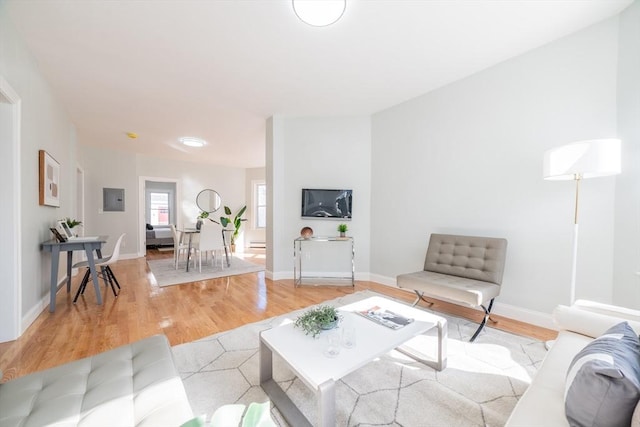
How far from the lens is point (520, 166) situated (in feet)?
8.16

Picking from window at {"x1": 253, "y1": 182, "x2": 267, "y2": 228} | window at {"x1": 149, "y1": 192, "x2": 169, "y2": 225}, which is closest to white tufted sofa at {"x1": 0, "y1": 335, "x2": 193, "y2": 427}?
window at {"x1": 253, "y1": 182, "x2": 267, "y2": 228}

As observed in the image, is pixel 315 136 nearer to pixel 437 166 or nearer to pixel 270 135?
pixel 270 135

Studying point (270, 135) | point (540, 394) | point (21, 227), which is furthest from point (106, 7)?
point (540, 394)

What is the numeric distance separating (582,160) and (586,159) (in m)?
0.02

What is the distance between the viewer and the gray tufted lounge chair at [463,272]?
219 centimetres

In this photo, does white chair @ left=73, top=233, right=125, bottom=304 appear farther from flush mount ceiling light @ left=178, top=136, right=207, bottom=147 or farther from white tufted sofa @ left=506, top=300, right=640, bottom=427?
white tufted sofa @ left=506, top=300, right=640, bottom=427

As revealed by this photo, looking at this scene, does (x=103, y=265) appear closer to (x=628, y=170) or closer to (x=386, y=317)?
(x=386, y=317)

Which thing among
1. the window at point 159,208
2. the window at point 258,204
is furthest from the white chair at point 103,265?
the window at point 159,208

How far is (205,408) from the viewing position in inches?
53.8

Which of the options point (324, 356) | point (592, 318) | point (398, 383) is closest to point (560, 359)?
point (592, 318)

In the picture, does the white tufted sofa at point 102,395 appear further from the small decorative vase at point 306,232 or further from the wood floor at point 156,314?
the small decorative vase at point 306,232

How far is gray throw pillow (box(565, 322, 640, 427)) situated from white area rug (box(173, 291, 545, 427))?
2.39 feet

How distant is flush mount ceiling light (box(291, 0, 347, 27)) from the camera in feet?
6.01

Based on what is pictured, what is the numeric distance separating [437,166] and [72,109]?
5136 mm
